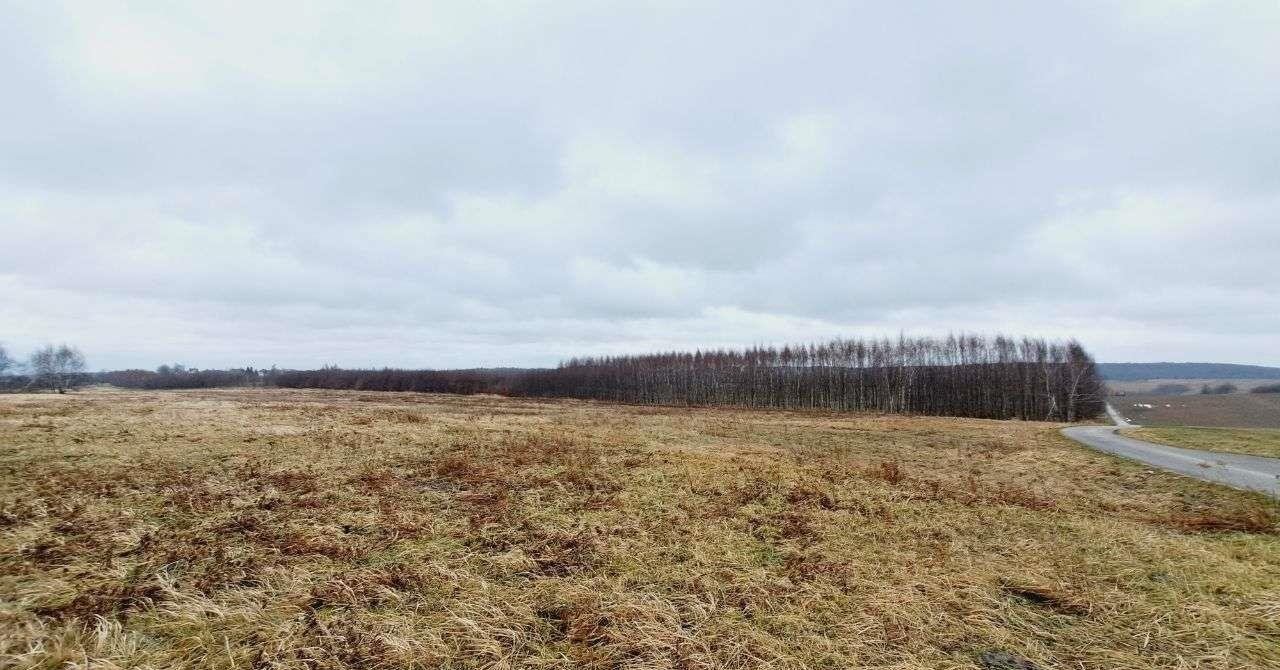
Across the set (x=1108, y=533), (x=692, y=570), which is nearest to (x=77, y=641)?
(x=692, y=570)

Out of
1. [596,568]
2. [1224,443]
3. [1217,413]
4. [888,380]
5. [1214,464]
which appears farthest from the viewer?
[888,380]

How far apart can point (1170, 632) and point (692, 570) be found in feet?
15.7

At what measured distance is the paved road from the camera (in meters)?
12.7

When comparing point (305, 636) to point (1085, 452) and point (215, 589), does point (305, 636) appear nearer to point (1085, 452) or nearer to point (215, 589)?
point (215, 589)

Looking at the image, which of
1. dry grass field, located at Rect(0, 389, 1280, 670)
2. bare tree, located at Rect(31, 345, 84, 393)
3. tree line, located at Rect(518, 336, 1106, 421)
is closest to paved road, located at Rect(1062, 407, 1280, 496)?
dry grass field, located at Rect(0, 389, 1280, 670)

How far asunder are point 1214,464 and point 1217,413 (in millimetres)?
67005

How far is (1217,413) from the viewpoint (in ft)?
195

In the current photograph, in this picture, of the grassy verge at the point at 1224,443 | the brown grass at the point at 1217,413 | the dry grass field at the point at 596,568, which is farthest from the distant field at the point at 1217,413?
the dry grass field at the point at 596,568

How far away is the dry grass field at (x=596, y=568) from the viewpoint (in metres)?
4.49

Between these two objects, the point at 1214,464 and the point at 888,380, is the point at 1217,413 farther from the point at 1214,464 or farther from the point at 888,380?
the point at 1214,464

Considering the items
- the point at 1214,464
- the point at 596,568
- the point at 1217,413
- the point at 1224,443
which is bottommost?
the point at 1217,413

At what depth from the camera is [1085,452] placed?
802 inches

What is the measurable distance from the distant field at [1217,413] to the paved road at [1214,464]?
40371mm

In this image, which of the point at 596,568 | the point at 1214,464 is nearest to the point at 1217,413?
the point at 1214,464
